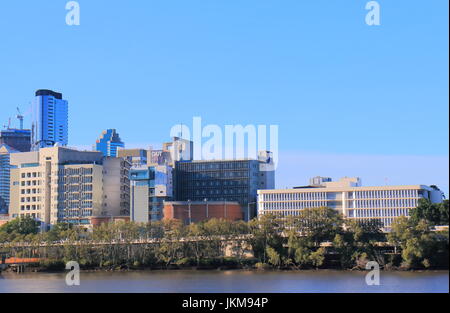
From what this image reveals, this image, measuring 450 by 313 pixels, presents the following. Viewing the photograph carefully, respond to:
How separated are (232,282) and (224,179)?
6643 centimetres

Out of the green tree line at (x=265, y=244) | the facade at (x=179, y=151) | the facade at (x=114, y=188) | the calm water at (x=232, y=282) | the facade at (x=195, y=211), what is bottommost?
the calm water at (x=232, y=282)

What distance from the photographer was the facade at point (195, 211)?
118812 mm

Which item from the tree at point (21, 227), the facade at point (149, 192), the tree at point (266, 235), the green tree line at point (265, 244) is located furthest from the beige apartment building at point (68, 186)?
the tree at point (266, 235)

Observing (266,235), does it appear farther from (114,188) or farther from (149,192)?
(114,188)

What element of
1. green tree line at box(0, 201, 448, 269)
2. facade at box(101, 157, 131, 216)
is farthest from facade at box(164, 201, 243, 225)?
facade at box(101, 157, 131, 216)

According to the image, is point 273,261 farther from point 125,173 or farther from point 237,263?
point 125,173

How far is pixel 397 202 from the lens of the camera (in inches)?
4318

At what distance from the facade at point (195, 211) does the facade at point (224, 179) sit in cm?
1217

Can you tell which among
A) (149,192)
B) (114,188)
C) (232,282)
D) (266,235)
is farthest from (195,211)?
(232,282)

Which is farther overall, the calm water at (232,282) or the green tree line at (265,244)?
the green tree line at (265,244)

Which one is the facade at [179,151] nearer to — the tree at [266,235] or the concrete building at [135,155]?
the concrete building at [135,155]

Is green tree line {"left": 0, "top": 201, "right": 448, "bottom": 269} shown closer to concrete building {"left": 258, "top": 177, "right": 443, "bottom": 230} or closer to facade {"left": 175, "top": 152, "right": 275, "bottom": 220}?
concrete building {"left": 258, "top": 177, "right": 443, "bottom": 230}
